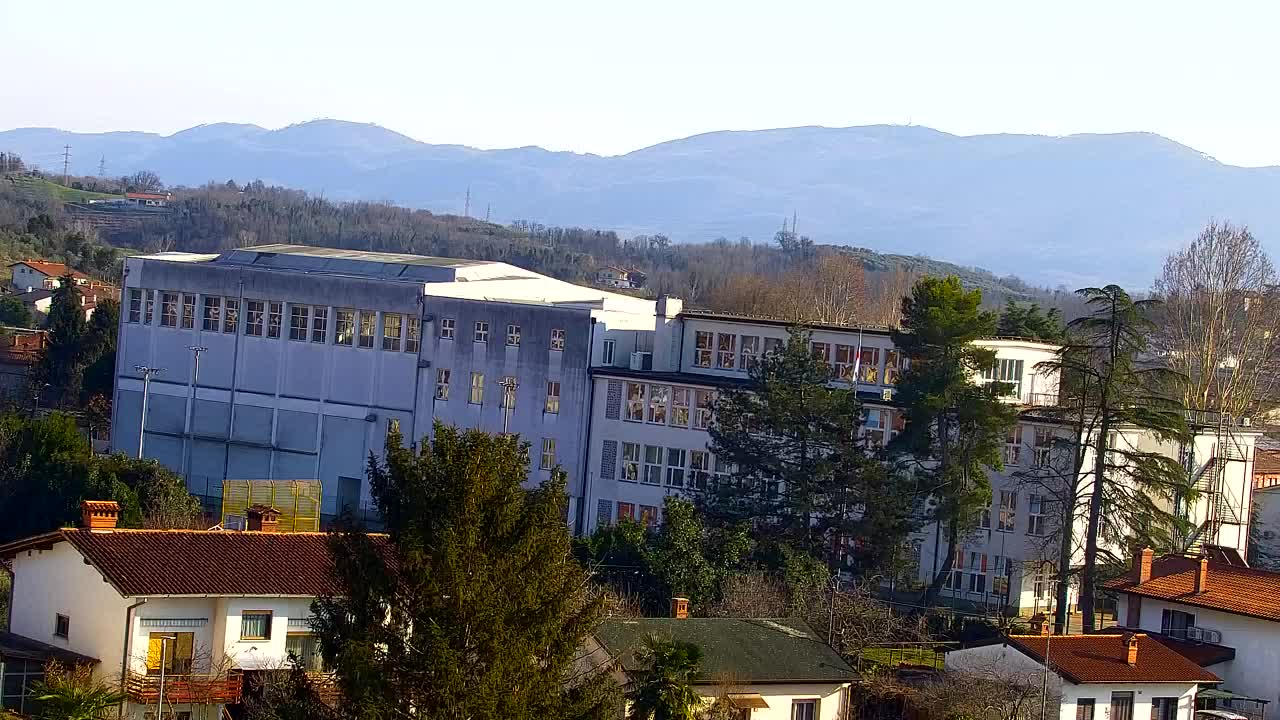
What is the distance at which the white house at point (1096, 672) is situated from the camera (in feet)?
104

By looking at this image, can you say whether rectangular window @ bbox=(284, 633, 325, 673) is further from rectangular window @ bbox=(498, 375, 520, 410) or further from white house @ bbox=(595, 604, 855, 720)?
rectangular window @ bbox=(498, 375, 520, 410)

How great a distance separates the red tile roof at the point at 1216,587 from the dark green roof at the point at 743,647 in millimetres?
9477

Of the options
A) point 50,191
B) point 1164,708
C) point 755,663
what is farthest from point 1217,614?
point 50,191

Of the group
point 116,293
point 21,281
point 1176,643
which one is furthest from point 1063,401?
point 21,281

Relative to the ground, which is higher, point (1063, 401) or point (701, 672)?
point (1063, 401)

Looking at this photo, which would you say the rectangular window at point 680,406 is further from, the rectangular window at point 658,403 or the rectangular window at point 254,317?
the rectangular window at point 254,317

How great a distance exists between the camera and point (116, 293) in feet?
294

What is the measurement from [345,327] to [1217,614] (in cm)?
2991

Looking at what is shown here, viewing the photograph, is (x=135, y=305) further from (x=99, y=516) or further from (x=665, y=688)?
(x=665, y=688)

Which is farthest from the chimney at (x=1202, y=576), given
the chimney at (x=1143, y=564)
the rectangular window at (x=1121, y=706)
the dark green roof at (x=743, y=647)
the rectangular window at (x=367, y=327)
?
the rectangular window at (x=367, y=327)

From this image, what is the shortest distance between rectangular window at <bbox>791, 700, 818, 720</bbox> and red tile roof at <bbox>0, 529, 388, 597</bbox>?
7.56 m

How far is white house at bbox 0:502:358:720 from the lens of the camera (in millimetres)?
27484

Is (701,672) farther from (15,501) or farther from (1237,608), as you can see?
(15,501)

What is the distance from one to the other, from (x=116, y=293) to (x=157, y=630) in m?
64.7
